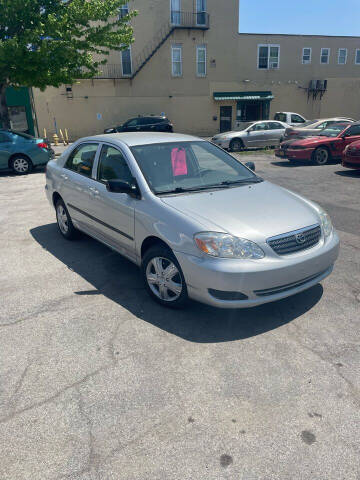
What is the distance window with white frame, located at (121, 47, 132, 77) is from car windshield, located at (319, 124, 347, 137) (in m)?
18.5

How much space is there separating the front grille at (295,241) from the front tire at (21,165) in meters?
11.3

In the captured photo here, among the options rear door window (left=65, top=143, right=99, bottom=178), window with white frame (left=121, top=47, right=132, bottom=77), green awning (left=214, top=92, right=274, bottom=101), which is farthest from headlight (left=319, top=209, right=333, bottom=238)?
green awning (left=214, top=92, right=274, bottom=101)

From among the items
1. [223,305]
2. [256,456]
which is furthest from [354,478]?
[223,305]

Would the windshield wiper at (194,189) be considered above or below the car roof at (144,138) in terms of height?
below

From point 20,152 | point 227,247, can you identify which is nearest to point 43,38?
point 20,152

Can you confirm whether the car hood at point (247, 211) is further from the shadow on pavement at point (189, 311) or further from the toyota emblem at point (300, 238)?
the shadow on pavement at point (189, 311)

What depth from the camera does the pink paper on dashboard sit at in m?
4.30

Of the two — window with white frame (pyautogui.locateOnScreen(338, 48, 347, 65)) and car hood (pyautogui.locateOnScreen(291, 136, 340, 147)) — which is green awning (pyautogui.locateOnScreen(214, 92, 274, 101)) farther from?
car hood (pyautogui.locateOnScreen(291, 136, 340, 147))

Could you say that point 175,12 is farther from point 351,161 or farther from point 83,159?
point 83,159

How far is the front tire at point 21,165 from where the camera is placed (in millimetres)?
12555

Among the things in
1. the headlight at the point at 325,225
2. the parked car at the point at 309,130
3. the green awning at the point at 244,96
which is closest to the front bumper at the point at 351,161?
the parked car at the point at 309,130

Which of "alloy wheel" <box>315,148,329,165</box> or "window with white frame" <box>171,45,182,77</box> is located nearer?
"alloy wheel" <box>315,148,329,165</box>

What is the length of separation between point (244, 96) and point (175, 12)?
7884mm

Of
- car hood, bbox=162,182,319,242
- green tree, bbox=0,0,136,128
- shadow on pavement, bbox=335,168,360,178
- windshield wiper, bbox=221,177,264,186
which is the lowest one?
shadow on pavement, bbox=335,168,360,178
